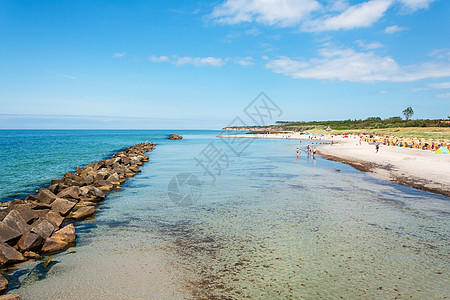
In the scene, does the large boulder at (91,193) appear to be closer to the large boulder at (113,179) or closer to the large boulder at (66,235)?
the large boulder at (113,179)

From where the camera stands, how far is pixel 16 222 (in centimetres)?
963

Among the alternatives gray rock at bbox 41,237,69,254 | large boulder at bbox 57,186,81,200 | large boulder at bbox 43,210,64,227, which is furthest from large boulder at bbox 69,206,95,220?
gray rock at bbox 41,237,69,254

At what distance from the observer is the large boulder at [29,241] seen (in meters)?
8.84

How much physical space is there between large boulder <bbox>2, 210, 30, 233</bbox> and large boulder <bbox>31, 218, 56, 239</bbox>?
0.29 meters

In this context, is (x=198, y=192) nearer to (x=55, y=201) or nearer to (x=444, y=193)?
(x=55, y=201)

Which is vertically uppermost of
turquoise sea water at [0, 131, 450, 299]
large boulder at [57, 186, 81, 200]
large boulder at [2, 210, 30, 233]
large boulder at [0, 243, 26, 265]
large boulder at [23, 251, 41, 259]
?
large boulder at [2, 210, 30, 233]

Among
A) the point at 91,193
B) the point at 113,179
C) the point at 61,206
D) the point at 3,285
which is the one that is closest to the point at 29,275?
the point at 3,285

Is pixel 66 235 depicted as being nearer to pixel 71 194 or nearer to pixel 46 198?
pixel 46 198

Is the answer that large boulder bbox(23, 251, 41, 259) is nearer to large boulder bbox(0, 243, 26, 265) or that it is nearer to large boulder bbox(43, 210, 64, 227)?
large boulder bbox(0, 243, 26, 265)

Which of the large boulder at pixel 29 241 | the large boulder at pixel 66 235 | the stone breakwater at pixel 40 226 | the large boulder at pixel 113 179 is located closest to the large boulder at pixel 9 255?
the stone breakwater at pixel 40 226

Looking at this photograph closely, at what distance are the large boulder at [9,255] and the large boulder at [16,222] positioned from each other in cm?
116

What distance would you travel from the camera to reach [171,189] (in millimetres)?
19531

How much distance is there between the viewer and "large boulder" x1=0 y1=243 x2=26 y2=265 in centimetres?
804

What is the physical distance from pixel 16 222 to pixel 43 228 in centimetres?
89
